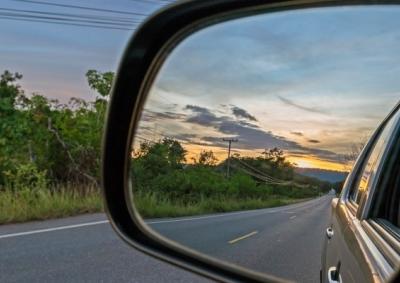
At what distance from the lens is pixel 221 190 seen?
6.87ft

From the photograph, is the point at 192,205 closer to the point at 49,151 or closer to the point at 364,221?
the point at 364,221

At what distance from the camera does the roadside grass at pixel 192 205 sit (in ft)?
6.38

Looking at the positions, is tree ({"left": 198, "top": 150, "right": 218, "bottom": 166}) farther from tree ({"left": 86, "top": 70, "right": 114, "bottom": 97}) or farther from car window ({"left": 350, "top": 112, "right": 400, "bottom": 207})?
tree ({"left": 86, "top": 70, "right": 114, "bottom": 97})

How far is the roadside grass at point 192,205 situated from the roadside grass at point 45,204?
9923 mm

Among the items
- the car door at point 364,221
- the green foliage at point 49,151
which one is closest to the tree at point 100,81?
the green foliage at point 49,151

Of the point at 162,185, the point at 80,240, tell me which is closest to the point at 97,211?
the point at 80,240

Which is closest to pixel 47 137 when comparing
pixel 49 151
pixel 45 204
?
pixel 49 151

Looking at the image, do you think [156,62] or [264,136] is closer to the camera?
[264,136]

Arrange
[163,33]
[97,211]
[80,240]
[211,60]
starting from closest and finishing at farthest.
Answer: [211,60] → [163,33] → [80,240] → [97,211]

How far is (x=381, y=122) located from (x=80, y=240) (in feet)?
27.0

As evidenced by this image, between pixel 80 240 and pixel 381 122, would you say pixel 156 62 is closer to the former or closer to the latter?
pixel 381 122

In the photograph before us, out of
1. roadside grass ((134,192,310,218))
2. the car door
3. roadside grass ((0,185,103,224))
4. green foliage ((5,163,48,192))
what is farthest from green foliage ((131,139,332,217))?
green foliage ((5,163,48,192))

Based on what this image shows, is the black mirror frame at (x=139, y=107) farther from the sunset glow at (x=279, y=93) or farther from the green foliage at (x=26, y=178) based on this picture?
the green foliage at (x=26, y=178)

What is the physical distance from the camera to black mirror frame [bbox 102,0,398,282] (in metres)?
1.80
